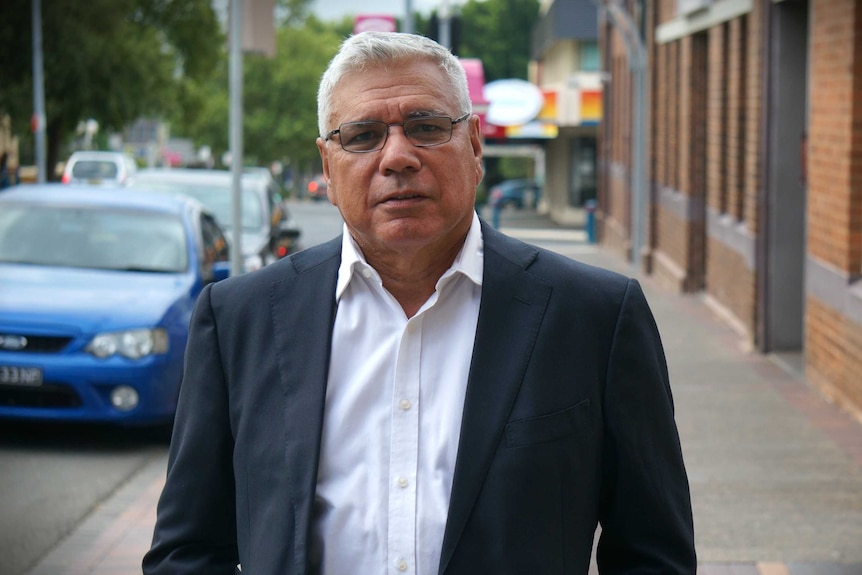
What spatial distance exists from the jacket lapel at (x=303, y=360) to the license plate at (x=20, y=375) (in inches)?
240

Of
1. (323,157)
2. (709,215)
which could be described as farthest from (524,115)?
(323,157)

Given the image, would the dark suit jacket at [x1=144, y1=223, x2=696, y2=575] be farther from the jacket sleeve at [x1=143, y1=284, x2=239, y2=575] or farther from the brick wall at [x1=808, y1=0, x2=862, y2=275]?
the brick wall at [x1=808, y1=0, x2=862, y2=275]

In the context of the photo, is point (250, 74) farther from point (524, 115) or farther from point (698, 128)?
point (698, 128)

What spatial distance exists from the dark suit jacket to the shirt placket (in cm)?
9

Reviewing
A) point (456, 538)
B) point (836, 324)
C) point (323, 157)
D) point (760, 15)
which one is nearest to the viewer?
point (456, 538)

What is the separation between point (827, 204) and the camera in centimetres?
1088

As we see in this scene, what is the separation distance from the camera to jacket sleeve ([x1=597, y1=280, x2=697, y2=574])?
2553mm

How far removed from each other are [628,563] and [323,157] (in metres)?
0.94

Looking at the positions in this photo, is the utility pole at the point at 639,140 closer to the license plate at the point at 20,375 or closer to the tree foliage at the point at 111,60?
the tree foliage at the point at 111,60

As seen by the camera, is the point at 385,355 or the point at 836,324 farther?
the point at 836,324

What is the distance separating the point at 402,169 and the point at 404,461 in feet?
1.68

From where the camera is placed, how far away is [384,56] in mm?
2609

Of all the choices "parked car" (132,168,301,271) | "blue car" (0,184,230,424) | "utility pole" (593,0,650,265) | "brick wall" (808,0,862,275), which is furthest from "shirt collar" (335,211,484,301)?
"utility pole" (593,0,650,265)

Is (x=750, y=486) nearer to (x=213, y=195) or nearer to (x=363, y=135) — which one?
(x=363, y=135)
